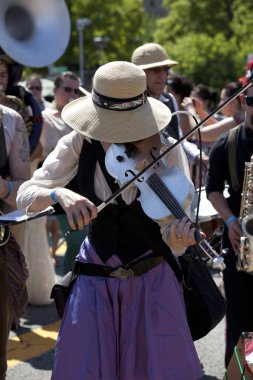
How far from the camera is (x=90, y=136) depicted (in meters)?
3.12

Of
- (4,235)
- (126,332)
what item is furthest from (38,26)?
(126,332)

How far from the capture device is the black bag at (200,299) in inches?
133

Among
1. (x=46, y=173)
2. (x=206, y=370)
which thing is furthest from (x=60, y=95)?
(x=46, y=173)

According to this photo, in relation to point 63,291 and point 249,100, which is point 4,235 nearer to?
point 63,291

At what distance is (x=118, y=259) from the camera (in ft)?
10.7

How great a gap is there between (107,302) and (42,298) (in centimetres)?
329

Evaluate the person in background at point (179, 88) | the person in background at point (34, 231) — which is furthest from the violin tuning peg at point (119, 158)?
the person in background at point (179, 88)

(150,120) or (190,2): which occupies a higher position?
(150,120)

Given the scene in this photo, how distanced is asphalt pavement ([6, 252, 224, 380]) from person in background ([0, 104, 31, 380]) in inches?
48.2

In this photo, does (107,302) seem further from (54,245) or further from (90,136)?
(54,245)

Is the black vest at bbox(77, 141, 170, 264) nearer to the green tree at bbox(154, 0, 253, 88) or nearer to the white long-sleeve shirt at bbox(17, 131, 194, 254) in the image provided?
the white long-sleeve shirt at bbox(17, 131, 194, 254)

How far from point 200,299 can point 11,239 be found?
96 centimetres

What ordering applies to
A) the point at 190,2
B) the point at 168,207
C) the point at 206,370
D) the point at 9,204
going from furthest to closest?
1. the point at 190,2
2. the point at 206,370
3. the point at 9,204
4. the point at 168,207

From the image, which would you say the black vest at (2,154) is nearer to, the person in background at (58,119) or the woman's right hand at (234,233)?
the woman's right hand at (234,233)
